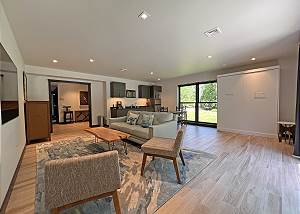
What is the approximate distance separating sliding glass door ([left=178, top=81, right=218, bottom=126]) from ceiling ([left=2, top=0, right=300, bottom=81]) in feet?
9.80

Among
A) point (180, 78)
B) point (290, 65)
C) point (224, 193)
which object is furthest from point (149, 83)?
point (224, 193)

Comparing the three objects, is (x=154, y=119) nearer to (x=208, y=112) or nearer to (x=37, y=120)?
(x=37, y=120)

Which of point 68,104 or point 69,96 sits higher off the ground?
point 69,96

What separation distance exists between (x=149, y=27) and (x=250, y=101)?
4533mm

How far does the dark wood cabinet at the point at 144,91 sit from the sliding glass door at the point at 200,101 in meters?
1.98

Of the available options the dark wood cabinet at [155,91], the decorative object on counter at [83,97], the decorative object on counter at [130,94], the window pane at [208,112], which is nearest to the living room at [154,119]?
the window pane at [208,112]

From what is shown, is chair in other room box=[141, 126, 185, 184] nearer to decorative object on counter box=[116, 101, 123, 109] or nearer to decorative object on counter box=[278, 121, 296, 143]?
decorative object on counter box=[278, 121, 296, 143]

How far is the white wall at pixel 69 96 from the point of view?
901cm

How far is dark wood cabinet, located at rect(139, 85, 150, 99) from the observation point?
916cm

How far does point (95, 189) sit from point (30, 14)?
267cm

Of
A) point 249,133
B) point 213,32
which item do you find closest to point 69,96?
point 213,32

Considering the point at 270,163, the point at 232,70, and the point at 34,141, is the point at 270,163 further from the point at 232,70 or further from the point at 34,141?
the point at 34,141

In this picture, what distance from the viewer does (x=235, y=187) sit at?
2.16m

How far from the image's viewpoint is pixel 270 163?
9.69 ft
